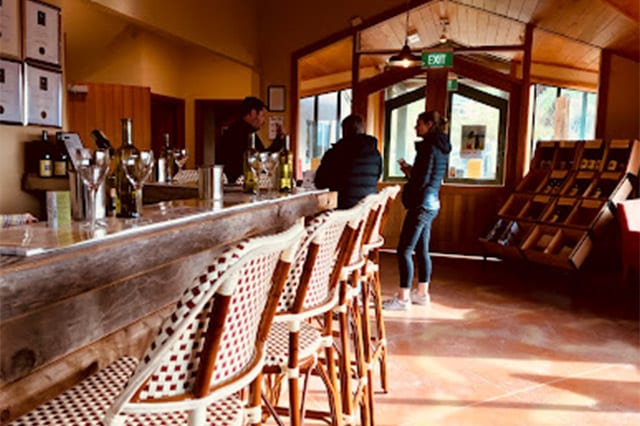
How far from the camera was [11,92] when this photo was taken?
3443mm

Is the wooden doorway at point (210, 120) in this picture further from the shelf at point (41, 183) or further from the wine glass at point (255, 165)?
the wine glass at point (255, 165)

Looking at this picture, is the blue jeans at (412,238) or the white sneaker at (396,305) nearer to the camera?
the blue jeans at (412,238)

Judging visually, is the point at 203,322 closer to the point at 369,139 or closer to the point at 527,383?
the point at 527,383

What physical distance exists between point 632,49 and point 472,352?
4241 millimetres

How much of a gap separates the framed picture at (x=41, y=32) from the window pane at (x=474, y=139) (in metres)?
4.65

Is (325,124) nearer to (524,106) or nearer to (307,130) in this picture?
(307,130)

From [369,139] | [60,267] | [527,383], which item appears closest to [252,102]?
[369,139]

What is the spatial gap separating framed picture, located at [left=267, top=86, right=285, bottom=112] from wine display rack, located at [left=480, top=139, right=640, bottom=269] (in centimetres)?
300

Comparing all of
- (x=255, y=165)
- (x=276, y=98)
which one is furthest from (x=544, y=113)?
(x=255, y=165)

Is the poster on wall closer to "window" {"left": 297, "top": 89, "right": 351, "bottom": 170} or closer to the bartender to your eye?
"window" {"left": 297, "top": 89, "right": 351, "bottom": 170}

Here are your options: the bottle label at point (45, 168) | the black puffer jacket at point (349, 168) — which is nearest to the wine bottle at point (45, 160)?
the bottle label at point (45, 168)

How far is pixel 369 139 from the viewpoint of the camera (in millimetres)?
3902

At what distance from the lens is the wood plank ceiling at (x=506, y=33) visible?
18.1ft

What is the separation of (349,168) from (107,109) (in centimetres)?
380
